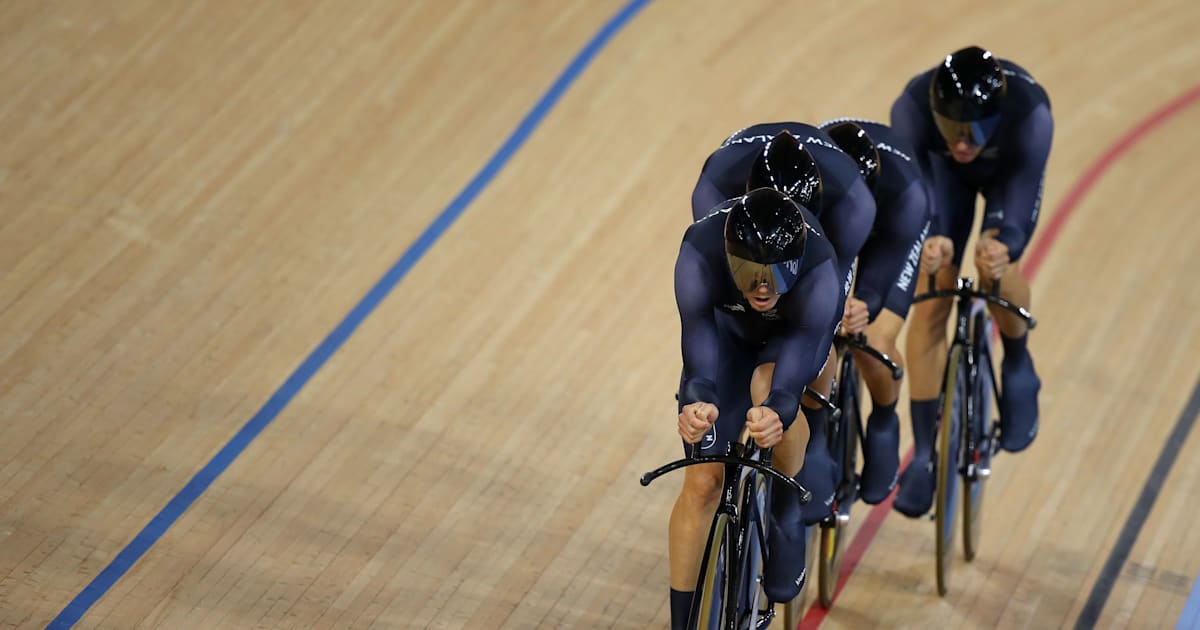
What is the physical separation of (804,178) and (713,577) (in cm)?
91

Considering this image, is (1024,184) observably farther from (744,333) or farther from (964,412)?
(744,333)

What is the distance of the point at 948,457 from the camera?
4512mm

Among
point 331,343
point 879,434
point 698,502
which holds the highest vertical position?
point 879,434

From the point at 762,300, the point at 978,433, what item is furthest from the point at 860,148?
the point at 978,433

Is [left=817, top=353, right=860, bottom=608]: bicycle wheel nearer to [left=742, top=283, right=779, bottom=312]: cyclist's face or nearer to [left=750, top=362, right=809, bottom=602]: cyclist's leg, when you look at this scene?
[left=750, top=362, right=809, bottom=602]: cyclist's leg

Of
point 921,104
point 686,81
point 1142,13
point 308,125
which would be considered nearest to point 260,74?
point 308,125

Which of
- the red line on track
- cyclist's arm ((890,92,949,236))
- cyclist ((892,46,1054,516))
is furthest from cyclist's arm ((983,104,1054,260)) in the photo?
the red line on track

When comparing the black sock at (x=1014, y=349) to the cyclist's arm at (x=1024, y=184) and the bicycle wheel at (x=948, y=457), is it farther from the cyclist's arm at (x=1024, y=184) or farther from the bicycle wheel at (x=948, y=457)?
the cyclist's arm at (x=1024, y=184)

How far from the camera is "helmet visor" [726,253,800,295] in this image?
3273mm

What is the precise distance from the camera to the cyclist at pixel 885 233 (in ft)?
13.2

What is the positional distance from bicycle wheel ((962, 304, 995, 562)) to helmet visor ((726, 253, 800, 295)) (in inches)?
55.2

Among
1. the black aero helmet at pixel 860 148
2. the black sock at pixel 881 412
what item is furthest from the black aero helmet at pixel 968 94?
the black sock at pixel 881 412

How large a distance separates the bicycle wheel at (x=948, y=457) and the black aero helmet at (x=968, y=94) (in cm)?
66

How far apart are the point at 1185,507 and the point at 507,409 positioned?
222 cm
